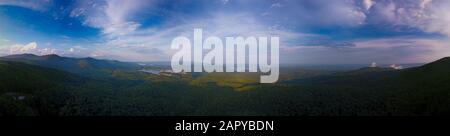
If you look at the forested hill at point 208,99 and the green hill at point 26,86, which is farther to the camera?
the forested hill at point 208,99

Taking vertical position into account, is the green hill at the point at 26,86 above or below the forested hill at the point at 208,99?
above

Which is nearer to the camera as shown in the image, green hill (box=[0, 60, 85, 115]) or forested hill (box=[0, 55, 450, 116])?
green hill (box=[0, 60, 85, 115])

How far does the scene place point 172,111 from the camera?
60219mm

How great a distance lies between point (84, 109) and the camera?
5031 centimetres

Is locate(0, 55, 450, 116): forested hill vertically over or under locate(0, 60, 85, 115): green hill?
under

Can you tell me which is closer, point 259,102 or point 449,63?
Answer: point 259,102

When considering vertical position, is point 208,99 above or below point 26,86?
below
